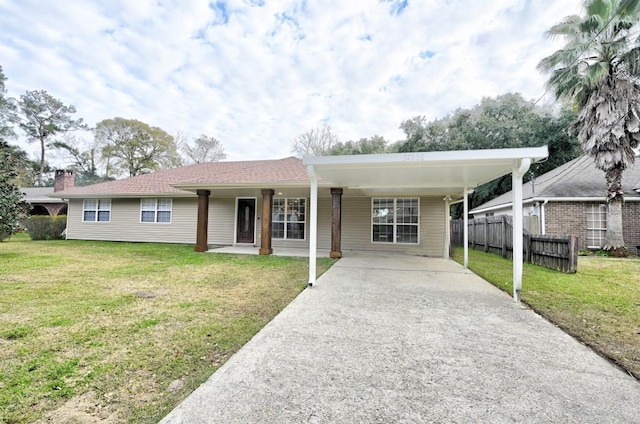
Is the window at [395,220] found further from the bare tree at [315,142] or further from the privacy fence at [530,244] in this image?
the bare tree at [315,142]

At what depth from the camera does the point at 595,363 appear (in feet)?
8.55

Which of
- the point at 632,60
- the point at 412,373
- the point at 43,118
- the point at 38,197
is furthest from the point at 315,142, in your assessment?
the point at 43,118

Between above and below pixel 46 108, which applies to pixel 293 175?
below

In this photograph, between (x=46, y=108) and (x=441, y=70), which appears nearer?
Answer: (x=441, y=70)

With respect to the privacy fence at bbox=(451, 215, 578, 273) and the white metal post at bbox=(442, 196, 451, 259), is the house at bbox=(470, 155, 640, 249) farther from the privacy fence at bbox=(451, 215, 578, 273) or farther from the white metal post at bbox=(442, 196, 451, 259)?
the white metal post at bbox=(442, 196, 451, 259)

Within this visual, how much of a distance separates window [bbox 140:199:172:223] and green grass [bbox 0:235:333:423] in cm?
621

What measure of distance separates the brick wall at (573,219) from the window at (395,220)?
218 inches

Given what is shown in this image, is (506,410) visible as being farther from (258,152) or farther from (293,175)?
(258,152)

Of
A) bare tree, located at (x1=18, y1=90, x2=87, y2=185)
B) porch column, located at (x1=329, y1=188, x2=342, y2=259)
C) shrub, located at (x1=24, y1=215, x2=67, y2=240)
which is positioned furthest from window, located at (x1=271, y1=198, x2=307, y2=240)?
bare tree, located at (x1=18, y1=90, x2=87, y2=185)

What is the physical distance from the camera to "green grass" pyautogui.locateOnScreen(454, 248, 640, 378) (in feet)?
10.0

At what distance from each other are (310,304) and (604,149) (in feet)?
39.1

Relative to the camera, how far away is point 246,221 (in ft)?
40.5

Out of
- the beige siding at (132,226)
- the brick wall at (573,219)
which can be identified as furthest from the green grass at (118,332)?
the brick wall at (573,219)

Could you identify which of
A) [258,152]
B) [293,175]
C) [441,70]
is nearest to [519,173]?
[293,175]
